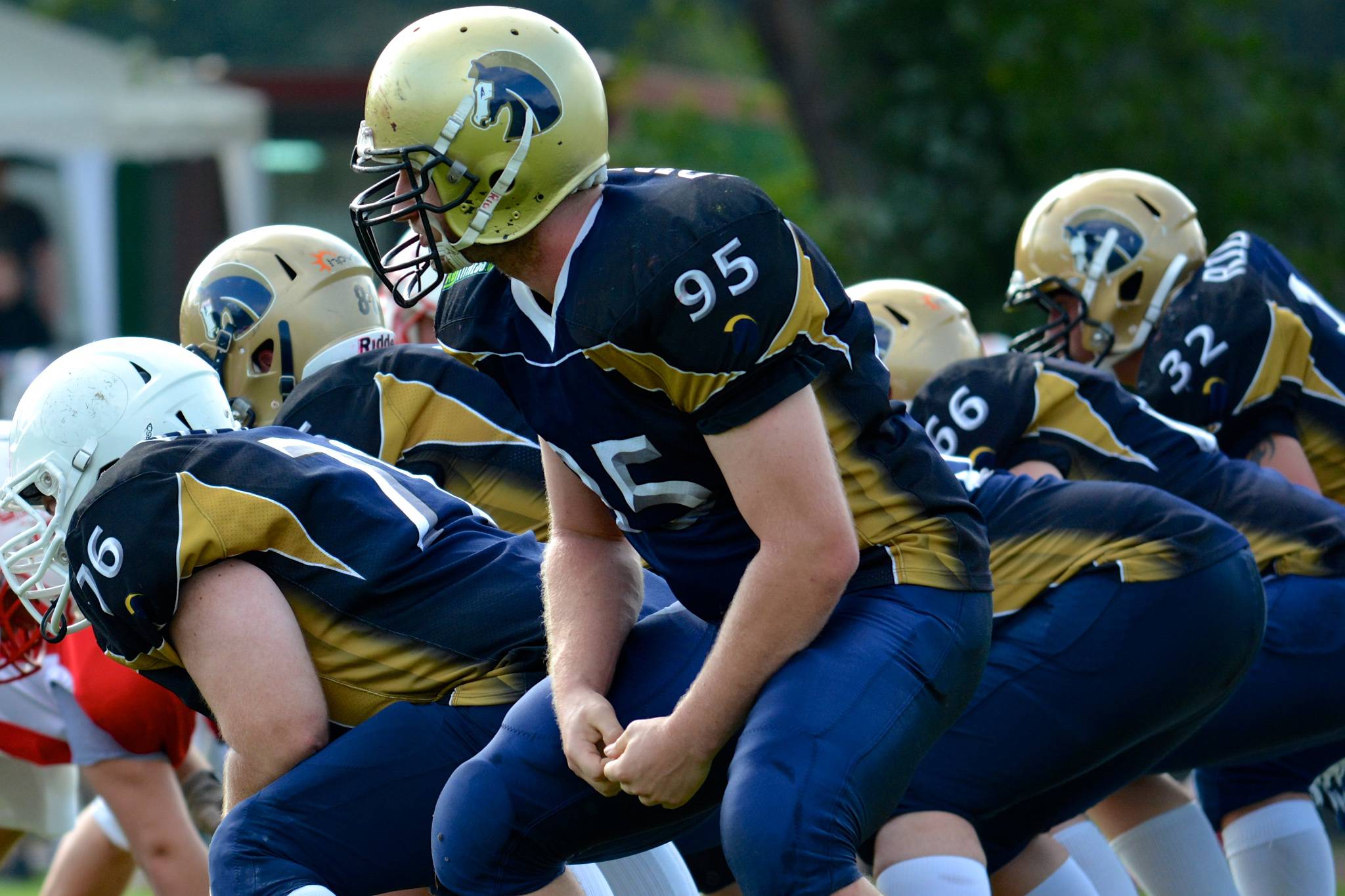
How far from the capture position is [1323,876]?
4.26 meters

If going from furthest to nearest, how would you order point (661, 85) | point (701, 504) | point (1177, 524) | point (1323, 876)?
point (661, 85) < point (1323, 876) < point (1177, 524) < point (701, 504)

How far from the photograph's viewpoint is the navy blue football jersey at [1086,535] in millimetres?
3275

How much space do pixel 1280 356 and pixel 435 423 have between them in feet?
7.05

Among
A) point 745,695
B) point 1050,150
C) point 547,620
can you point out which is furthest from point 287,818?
point 1050,150

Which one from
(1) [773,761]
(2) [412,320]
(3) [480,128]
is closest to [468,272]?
(3) [480,128]

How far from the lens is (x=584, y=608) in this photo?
2820 mm

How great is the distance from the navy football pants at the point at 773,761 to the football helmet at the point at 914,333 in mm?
1950

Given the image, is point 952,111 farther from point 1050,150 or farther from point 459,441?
point 459,441

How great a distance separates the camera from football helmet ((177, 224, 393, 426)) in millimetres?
4234

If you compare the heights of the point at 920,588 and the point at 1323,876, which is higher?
the point at 920,588

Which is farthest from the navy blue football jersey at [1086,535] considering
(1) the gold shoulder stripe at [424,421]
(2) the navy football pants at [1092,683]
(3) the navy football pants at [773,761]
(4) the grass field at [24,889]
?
(4) the grass field at [24,889]

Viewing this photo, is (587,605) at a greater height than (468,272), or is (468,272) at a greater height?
(468,272)

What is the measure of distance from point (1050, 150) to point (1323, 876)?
249 inches

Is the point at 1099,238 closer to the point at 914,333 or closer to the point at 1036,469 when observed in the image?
the point at 914,333
